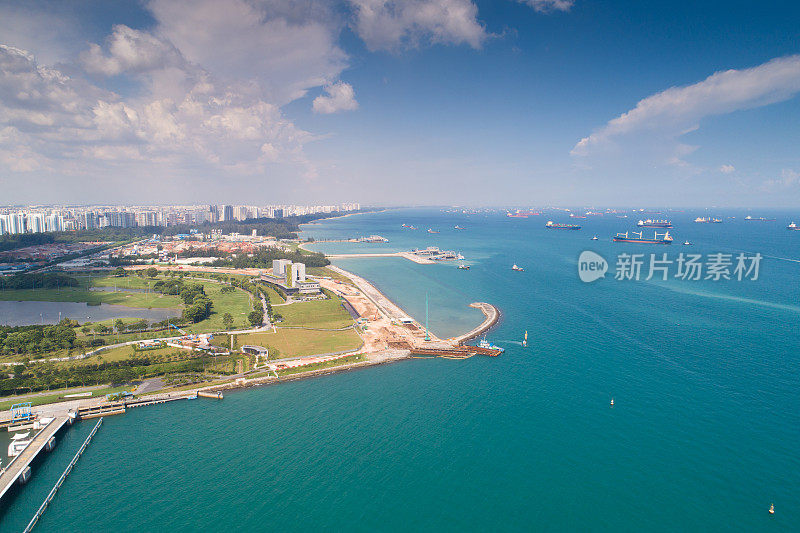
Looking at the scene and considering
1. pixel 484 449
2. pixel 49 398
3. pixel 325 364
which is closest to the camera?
pixel 484 449

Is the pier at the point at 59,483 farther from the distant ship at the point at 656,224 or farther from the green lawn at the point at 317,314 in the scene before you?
the distant ship at the point at 656,224

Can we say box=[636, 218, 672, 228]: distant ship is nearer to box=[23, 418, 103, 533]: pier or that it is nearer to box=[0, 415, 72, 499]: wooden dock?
box=[23, 418, 103, 533]: pier

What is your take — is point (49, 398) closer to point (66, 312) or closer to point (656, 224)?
point (66, 312)

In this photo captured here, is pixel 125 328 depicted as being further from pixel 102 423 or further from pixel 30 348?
pixel 102 423

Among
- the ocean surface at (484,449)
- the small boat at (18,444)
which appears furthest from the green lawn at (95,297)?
the ocean surface at (484,449)

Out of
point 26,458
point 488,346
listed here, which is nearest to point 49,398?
A: point 26,458

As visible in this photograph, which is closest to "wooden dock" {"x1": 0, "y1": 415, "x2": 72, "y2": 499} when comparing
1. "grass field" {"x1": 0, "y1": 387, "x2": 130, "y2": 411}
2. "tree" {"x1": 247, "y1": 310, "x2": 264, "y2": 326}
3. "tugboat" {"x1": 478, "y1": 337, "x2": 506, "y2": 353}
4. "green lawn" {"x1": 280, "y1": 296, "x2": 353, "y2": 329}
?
"grass field" {"x1": 0, "y1": 387, "x2": 130, "y2": 411}
